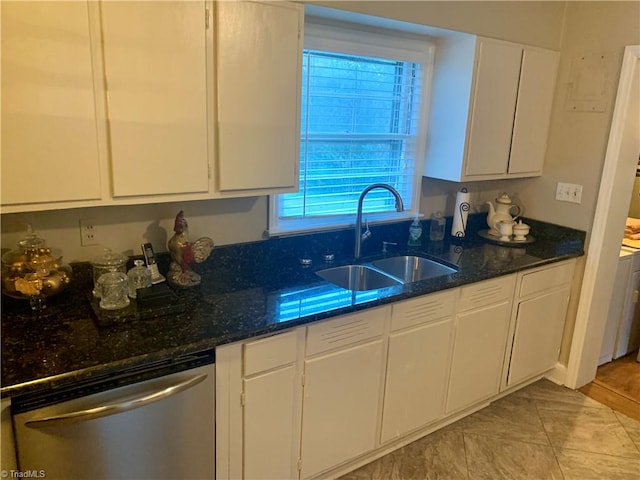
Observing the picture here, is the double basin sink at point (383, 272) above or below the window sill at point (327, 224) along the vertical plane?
below

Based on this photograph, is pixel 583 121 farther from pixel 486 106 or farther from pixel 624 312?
pixel 624 312

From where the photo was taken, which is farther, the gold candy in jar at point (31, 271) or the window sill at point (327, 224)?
the window sill at point (327, 224)

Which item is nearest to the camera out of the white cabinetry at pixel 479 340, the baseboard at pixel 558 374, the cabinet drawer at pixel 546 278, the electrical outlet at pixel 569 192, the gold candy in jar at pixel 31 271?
the gold candy in jar at pixel 31 271

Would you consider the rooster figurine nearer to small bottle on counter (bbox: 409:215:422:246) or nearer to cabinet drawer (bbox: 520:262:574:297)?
small bottle on counter (bbox: 409:215:422:246)

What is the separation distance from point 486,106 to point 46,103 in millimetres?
2117

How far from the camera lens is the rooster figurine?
1.93m

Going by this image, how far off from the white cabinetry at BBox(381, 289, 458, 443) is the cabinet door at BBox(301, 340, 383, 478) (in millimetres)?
95

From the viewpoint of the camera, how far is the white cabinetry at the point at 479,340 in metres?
2.45

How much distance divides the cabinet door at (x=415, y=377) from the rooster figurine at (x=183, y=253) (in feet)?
2.98

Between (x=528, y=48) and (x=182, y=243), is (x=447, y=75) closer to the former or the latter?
(x=528, y=48)

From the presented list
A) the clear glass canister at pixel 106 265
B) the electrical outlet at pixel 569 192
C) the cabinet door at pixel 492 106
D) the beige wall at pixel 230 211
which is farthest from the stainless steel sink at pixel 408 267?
the clear glass canister at pixel 106 265

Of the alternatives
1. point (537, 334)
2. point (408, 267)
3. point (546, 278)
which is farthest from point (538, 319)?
point (408, 267)

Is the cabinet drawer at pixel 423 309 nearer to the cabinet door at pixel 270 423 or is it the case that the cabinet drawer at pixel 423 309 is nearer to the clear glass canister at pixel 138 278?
the cabinet door at pixel 270 423

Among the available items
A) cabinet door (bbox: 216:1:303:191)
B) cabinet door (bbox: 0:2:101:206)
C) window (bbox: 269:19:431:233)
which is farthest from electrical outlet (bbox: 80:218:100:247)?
window (bbox: 269:19:431:233)
